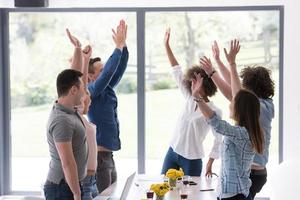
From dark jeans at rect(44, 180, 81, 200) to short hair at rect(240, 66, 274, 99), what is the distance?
1415 millimetres

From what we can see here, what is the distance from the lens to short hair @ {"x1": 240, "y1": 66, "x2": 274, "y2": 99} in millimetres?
4047

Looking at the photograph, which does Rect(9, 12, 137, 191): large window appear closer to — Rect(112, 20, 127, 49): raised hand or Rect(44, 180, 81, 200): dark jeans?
Rect(112, 20, 127, 49): raised hand

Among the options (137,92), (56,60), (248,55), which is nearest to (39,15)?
(56,60)

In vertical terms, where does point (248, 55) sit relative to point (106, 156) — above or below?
above

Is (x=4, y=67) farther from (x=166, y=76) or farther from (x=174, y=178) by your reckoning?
(x=174, y=178)

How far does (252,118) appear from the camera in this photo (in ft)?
Result: 11.7

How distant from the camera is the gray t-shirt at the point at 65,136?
3.38 m

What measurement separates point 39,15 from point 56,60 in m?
0.51

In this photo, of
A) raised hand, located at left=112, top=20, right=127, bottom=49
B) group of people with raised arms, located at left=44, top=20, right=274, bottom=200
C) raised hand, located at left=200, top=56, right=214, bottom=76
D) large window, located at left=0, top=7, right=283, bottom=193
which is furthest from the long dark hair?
large window, located at left=0, top=7, right=283, bottom=193

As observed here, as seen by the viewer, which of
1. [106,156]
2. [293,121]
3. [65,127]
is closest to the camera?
[65,127]

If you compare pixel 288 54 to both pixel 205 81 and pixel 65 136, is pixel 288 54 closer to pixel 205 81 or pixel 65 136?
pixel 205 81

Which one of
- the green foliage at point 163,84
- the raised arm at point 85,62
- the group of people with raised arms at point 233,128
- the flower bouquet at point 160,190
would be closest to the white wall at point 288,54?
the green foliage at point 163,84

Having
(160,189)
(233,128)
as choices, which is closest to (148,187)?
(160,189)

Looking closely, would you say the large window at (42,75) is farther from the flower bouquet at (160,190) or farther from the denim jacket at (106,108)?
the flower bouquet at (160,190)
